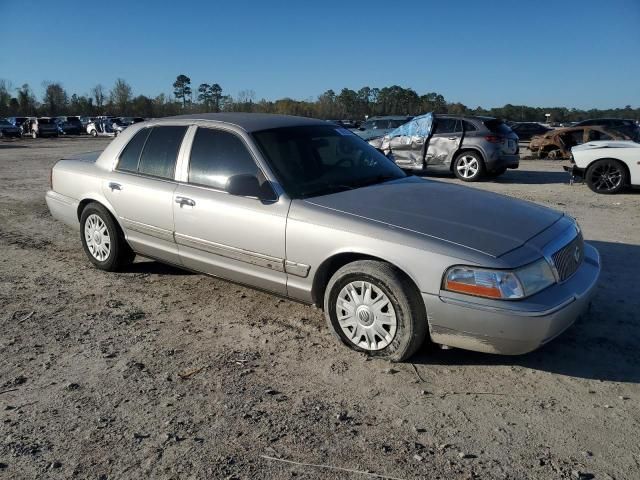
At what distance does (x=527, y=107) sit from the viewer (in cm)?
9350

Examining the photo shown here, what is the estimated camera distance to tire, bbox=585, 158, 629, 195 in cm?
1019

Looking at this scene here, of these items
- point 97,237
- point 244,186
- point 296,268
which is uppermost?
point 244,186

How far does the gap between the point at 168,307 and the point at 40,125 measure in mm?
44569

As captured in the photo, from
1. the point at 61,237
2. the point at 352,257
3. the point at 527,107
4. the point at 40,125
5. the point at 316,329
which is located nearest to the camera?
the point at 352,257

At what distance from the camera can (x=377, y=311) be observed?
346cm

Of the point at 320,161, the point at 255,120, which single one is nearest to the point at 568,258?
the point at 320,161

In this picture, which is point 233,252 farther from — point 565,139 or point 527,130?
point 527,130

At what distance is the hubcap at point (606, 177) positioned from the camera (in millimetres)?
10281

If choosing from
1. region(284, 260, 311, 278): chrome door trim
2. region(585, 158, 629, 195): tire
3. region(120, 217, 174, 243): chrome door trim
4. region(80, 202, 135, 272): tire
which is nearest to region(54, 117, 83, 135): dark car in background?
region(585, 158, 629, 195): tire

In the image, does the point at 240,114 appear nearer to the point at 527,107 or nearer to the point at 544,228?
the point at 544,228

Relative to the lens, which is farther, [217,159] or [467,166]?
[467,166]

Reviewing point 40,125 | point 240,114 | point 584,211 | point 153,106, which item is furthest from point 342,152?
point 153,106

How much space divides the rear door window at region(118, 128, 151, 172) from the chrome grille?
3.67 meters

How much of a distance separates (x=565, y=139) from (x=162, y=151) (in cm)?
1758
